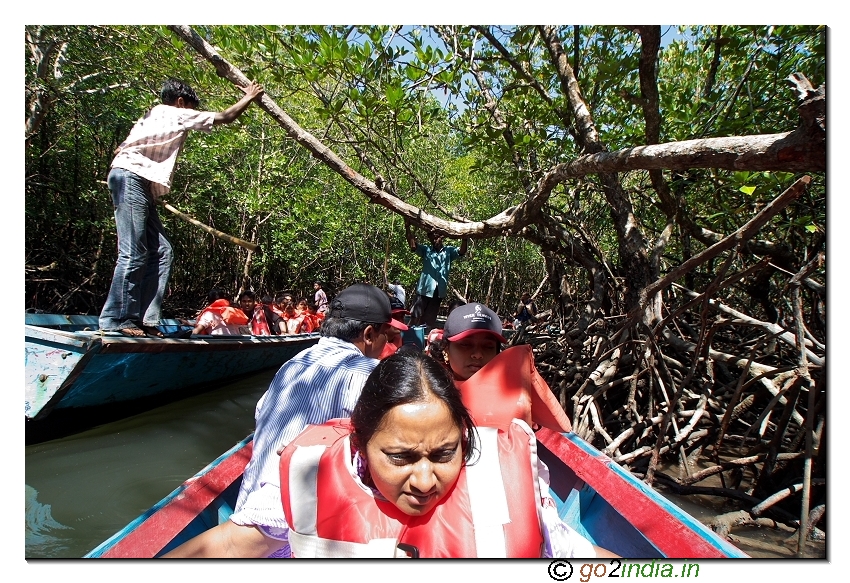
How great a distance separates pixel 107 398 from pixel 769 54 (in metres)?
5.53

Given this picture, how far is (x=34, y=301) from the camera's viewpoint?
9.55 m

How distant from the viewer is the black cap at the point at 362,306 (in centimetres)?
208

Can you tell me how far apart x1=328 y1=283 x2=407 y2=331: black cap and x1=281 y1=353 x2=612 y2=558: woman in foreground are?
863 millimetres

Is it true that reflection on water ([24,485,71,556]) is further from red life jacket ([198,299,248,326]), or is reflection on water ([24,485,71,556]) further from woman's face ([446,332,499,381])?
red life jacket ([198,299,248,326])

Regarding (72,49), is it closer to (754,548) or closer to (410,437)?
(410,437)

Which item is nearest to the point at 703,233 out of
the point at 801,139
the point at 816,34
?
the point at 816,34

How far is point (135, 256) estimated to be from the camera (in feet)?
9.53

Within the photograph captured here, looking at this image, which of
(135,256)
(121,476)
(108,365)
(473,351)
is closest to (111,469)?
(121,476)

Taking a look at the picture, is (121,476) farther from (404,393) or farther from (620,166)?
(620,166)

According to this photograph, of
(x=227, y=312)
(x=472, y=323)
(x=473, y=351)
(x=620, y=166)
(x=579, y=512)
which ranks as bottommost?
(x=579, y=512)

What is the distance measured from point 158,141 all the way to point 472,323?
2.10 metres

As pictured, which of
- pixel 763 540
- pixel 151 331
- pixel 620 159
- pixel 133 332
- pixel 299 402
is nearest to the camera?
pixel 299 402

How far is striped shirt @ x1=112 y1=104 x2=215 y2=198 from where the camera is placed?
2.86 meters

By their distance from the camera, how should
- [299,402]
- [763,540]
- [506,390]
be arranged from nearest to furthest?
1. [299,402]
2. [506,390]
3. [763,540]
